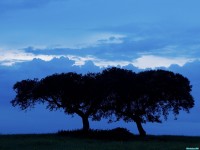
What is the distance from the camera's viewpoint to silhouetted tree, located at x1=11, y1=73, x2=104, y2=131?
2921 inches

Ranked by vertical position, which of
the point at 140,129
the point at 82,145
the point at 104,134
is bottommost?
the point at 82,145

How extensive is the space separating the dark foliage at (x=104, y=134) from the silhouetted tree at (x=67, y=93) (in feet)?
16.6

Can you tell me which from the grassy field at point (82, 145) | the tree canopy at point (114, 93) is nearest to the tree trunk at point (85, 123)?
the tree canopy at point (114, 93)

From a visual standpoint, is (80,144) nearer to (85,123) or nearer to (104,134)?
(104,134)

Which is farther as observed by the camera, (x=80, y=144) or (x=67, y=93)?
(x=67, y=93)

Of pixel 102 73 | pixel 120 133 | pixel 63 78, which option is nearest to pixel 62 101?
pixel 63 78

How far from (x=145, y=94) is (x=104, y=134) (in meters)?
11.3

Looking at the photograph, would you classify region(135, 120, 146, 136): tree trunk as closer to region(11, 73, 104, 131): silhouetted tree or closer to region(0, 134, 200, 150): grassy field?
region(11, 73, 104, 131): silhouetted tree

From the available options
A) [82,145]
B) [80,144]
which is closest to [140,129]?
[80,144]

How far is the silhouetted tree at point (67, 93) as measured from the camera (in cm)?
7419

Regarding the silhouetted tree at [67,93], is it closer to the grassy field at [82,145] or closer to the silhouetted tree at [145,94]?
the silhouetted tree at [145,94]

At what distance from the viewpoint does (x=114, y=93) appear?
73.0m

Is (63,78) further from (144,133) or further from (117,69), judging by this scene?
(144,133)

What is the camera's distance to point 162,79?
7256 centimetres
